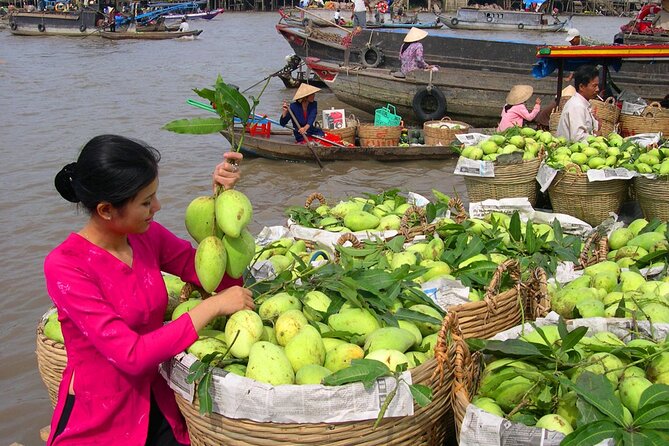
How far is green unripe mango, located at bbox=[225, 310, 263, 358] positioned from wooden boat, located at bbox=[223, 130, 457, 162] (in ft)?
19.9

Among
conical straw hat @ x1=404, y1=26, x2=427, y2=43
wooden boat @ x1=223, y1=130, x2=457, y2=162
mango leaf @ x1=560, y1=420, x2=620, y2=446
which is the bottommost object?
wooden boat @ x1=223, y1=130, x2=457, y2=162

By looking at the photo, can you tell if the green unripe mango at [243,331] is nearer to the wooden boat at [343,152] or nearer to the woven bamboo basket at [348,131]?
the wooden boat at [343,152]

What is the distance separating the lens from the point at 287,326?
5.62 ft

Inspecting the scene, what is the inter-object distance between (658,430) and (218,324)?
1113 millimetres

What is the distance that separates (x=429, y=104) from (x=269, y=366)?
28.5ft

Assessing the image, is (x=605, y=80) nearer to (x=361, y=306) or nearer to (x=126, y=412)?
(x=361, y=306)

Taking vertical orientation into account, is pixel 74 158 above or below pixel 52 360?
below

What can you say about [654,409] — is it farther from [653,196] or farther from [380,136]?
[380,136]

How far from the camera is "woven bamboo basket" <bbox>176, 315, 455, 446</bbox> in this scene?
1.47 metres

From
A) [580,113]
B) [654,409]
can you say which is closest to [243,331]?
[654,409]

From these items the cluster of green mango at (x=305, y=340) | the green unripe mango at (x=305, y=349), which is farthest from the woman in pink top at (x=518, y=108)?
the green unripe mango at (x=305, y=349)

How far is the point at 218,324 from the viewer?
5.88ft

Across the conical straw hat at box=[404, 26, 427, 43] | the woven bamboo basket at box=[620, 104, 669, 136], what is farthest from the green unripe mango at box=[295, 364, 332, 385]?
the conical straw hat at box=[404, 26, 427, 43]

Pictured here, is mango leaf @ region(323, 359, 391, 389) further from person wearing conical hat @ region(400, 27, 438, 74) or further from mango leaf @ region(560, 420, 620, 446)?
person wearing conical hat @ region(400, 27, 438, 74)
